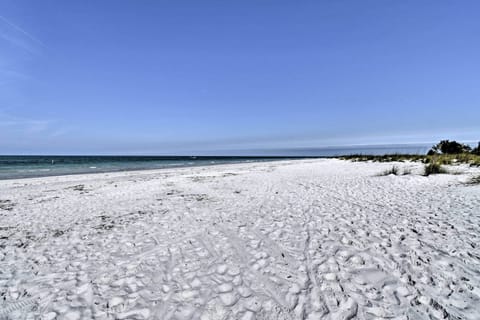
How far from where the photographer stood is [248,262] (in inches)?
151

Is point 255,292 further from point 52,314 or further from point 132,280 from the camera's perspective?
point 52,314

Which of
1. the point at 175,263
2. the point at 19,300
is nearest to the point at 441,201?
the point at 175,263

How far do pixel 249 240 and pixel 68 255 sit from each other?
3.62 meters

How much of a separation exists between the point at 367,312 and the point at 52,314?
3.90m

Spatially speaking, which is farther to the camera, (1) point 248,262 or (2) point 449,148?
(2) point 449,148

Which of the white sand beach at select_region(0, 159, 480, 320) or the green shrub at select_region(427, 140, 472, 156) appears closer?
the white sand beach at select_region(0, 159, 480, 320)

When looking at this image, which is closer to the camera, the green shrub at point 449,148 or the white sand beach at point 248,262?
the white sand beach at point 248,262

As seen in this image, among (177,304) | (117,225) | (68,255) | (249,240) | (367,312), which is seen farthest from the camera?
(117,225)

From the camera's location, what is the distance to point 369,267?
3.54 meters

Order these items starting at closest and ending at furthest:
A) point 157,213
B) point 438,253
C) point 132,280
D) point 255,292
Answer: point 255,292, point 132,280, point 438,253, point 157,213

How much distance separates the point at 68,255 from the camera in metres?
4.25

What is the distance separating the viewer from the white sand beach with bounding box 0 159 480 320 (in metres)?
2.75

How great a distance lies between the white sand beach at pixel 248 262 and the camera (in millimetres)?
2752

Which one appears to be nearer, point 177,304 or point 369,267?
point 177,304
